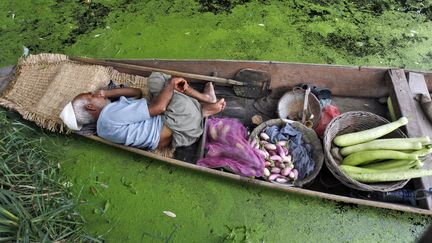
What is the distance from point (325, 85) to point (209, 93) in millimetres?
884

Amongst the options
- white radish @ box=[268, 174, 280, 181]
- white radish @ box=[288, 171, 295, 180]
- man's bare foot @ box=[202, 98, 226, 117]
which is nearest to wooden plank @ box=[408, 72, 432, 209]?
white radish @ box=[288, 171, 295, 180]

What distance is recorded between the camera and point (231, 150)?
93.6 inches

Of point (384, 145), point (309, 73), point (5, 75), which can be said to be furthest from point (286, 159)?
point (5, 75)

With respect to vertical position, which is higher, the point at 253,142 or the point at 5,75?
the point at 5,75

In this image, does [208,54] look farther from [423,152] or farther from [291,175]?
[423,152]

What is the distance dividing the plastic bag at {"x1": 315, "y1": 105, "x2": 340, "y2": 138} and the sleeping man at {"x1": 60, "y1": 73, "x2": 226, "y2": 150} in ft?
2.35

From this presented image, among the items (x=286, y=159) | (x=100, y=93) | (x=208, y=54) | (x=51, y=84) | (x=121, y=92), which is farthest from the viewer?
(x=208, y=54)

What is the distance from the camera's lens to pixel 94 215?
7.59 ft

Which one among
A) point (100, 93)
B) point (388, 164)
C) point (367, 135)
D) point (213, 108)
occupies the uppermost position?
point (100, 93)

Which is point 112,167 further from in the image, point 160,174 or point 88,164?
point 160,174

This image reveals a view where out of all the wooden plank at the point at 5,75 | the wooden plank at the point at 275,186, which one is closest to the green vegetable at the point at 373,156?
the wooden plank at the point at 275,186

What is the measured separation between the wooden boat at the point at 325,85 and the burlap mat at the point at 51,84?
121mm

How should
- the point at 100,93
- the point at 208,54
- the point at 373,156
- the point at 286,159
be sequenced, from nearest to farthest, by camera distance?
the point at 373,156 < the point at 286,159 < the point at 100,93 < the point at 208,54

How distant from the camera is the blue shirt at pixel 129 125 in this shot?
2.37 meters
